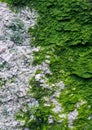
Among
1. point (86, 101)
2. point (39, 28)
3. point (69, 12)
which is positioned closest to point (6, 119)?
point (86, 101)

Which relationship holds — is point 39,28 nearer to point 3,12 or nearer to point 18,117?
point 3,12

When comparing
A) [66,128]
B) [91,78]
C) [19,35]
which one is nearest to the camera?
[66,128]

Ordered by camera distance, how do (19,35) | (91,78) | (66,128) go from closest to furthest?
(66,128) → (91,78) → (19,35)

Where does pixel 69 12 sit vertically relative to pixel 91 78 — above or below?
above

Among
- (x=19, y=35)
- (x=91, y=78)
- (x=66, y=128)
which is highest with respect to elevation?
(x=19, y=35)

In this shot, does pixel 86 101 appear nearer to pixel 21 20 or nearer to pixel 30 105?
pixel 30 105

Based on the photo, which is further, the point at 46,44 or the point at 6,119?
the point at 46,44
